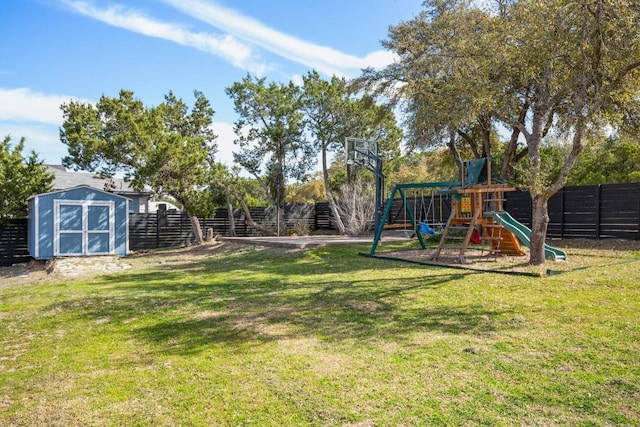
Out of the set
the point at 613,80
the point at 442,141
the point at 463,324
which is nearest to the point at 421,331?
the point at 463,324

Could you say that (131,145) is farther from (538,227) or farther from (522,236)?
(538,227)

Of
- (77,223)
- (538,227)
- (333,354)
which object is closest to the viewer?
(333,354)

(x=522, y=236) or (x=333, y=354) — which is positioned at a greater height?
(x=522, y=236)

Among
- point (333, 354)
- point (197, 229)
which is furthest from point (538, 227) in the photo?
point (197, 229)

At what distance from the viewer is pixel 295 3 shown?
10.5 metres

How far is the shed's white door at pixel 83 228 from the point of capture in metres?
13.2

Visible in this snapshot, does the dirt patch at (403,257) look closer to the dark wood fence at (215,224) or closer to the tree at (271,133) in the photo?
the dark wood fence at (215,224)

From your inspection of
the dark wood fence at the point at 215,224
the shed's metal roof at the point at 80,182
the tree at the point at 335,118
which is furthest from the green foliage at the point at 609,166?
the shed's metal roof at the point at 80,182

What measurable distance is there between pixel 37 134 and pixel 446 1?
48.5 ft

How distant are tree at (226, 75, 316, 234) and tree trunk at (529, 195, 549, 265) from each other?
42.5 feet

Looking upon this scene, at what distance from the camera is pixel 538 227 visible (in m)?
7.98

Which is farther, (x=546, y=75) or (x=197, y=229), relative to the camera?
(x=197, y=229)

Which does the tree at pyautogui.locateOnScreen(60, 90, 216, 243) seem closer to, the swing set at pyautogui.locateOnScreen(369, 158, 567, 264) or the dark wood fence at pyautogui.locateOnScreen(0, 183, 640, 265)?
the dark wood fence at pyautogui.locateOnScreen(0, 183, 640, 265)

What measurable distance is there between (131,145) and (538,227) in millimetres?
12214
